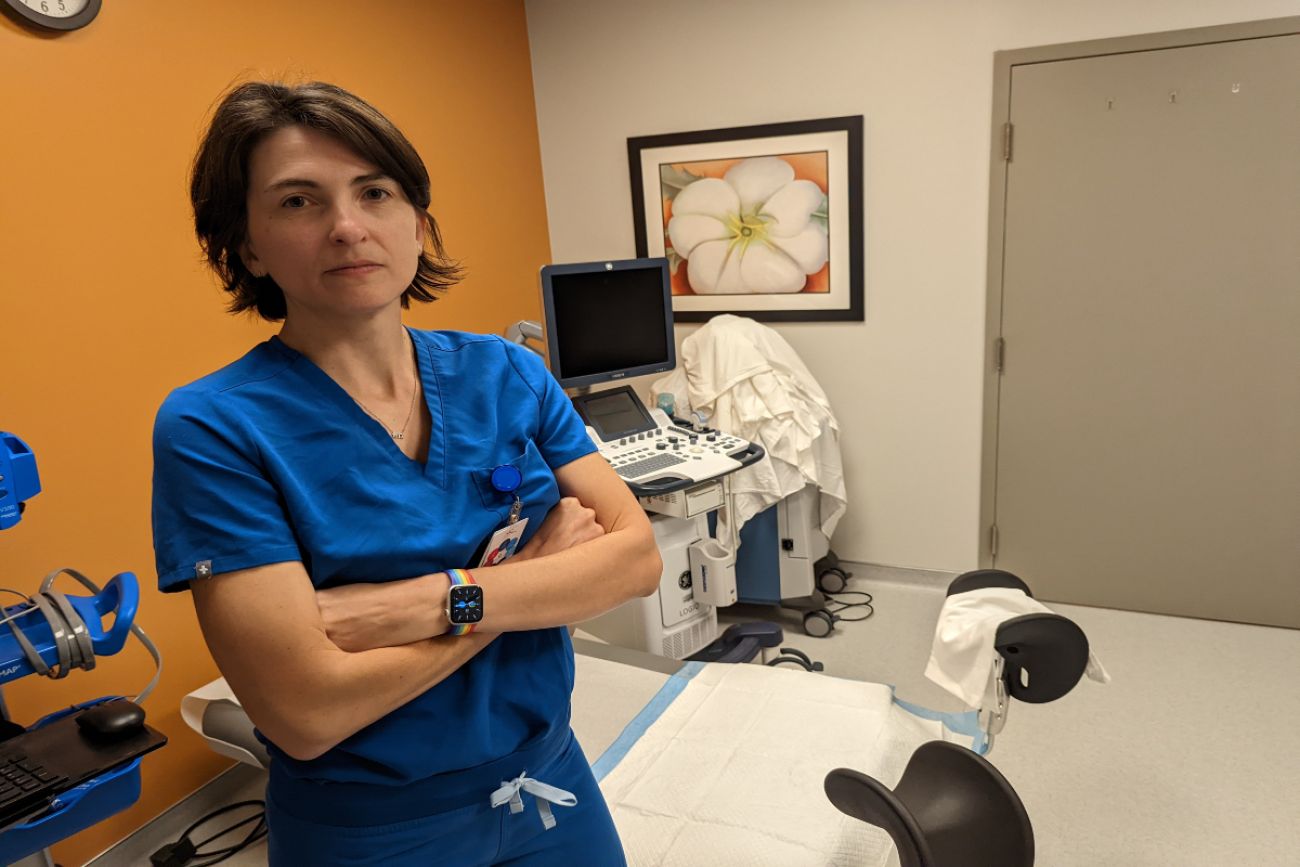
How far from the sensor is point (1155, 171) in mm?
2758

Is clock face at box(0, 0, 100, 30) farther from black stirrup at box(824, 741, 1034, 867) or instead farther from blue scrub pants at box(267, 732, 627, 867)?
black stirrup at box(824, 741, 1034, 867)

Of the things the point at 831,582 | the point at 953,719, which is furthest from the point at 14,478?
the point at 831,582

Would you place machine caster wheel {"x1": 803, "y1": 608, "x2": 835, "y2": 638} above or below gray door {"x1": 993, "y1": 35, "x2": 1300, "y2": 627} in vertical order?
below

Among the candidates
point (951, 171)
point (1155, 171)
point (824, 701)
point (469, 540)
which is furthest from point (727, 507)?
point (469, 540)

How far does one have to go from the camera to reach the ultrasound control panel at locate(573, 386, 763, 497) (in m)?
2.46

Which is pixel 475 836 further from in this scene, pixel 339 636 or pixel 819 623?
pixel 819 623

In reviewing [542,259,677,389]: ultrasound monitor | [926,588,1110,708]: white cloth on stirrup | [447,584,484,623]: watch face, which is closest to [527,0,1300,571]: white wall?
[542,259,677,389]: ultrasound monitor

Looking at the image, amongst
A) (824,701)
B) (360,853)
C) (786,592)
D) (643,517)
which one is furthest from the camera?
(786,592)

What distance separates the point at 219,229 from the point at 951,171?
8.87 ft

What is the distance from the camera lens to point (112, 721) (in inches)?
55.7

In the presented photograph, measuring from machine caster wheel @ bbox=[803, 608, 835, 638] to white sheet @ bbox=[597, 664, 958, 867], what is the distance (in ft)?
2.51

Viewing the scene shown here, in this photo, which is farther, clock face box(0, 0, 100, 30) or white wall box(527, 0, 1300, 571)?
white wall box(527, 0, 1300, 571)

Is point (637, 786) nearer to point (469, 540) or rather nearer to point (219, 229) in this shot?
point (469, 540)

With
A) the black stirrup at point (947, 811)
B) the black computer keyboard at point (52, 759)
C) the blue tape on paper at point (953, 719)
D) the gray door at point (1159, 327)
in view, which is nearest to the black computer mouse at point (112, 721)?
the black computer keyboard at point (52, 759)
